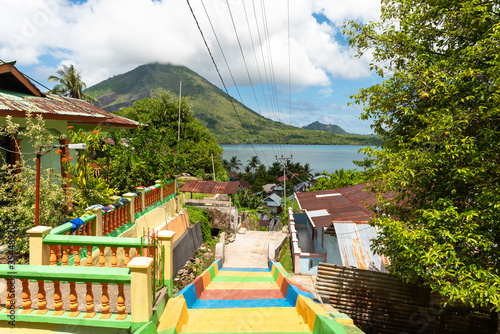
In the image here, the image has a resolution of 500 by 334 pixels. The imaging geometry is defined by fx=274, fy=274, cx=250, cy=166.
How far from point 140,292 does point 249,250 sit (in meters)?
12.4

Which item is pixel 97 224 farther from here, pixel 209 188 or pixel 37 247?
pixel 209 188

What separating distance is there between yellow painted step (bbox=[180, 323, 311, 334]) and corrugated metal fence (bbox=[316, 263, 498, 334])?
147 inches

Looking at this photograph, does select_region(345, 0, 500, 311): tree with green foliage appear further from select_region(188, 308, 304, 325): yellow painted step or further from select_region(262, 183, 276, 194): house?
select_region(262, 183, 276, 194): house

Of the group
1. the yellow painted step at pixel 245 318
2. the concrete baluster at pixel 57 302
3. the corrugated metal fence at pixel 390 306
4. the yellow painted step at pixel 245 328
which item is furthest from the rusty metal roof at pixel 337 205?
the concrete baluster at pixel 57 302

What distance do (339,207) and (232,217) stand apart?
A: 7.66m

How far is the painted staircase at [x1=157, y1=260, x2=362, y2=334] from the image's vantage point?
413 cm

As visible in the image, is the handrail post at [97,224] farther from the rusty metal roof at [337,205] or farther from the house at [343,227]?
the rusty metal roof at [337,205]

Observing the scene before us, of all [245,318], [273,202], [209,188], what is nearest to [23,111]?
[245,318]

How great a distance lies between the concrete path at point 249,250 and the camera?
13305mm

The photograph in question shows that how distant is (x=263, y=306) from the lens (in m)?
5.66

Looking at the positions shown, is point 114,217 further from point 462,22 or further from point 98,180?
point 462,22

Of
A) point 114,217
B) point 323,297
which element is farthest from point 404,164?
point 114,217

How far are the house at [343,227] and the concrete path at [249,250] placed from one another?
9.39ft

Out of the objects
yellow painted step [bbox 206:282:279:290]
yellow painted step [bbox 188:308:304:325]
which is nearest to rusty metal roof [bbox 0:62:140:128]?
yellow painted step [bbox 206:282:279:290]
